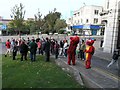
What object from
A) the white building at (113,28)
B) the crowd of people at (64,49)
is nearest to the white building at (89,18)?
the white building at (113,28)

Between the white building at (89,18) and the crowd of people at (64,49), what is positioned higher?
the white building at (89,18)

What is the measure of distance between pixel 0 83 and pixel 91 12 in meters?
78.1

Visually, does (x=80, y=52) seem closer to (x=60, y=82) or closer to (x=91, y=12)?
(x=60, y=82)

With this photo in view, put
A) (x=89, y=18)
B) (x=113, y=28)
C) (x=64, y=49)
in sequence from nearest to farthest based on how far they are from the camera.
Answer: (x=64, y=49), (x=113, y=28), (x=89, y=18)

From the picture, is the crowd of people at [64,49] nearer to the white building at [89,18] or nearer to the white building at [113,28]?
the white building at [113,28]

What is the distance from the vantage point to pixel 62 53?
2359 cm

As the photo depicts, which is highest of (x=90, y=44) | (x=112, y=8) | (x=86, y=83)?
(x=112, y=8)

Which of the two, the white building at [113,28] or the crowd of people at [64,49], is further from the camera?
the white building at [113,28]

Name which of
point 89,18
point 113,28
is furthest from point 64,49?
point 89,18

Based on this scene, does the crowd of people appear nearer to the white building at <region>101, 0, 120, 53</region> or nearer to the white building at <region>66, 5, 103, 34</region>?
the white building at <region>101, 0, 120, 53</region>

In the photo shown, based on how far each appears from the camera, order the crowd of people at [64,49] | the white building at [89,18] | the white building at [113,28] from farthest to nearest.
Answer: the white building at [89,18], the white building at [113,28], the crowd of people at [64,49]

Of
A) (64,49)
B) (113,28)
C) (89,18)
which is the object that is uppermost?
(89,18)

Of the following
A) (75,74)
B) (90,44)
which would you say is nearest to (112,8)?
(90,44)

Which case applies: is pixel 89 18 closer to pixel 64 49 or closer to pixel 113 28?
pixel 113 28
